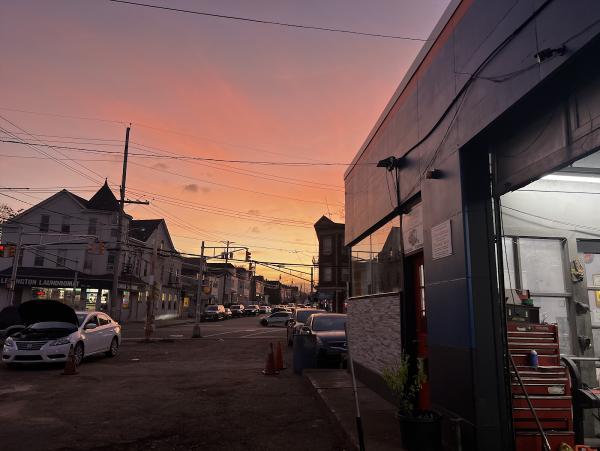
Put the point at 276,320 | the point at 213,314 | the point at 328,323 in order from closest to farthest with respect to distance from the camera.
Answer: the point at 328,323 → the point at 276,320 → the point at 213,314

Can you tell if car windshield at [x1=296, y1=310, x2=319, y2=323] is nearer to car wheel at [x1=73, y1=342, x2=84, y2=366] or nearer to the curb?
car wheel at [x1=73, y1=342, x2=84, y2=366]

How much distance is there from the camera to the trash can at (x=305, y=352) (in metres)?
13.4

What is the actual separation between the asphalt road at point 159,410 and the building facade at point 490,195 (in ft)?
7.61

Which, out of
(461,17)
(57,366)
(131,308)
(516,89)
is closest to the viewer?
(516,89)

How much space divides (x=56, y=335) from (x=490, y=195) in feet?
45.2

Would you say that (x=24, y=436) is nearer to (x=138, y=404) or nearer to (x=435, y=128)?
(x=138, y=404)

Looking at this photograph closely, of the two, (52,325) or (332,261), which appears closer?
(52,325)

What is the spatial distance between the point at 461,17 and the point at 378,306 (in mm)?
5598

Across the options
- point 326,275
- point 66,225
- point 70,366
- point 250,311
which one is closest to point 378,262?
point 70,366

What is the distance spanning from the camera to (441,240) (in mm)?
6246

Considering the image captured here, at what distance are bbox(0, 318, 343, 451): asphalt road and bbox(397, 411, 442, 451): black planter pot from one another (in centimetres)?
161

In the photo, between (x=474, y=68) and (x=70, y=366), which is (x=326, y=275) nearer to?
(x=70, y=366)

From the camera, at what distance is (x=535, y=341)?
557cm

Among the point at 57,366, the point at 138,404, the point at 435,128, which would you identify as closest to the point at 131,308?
the point at 57,366
